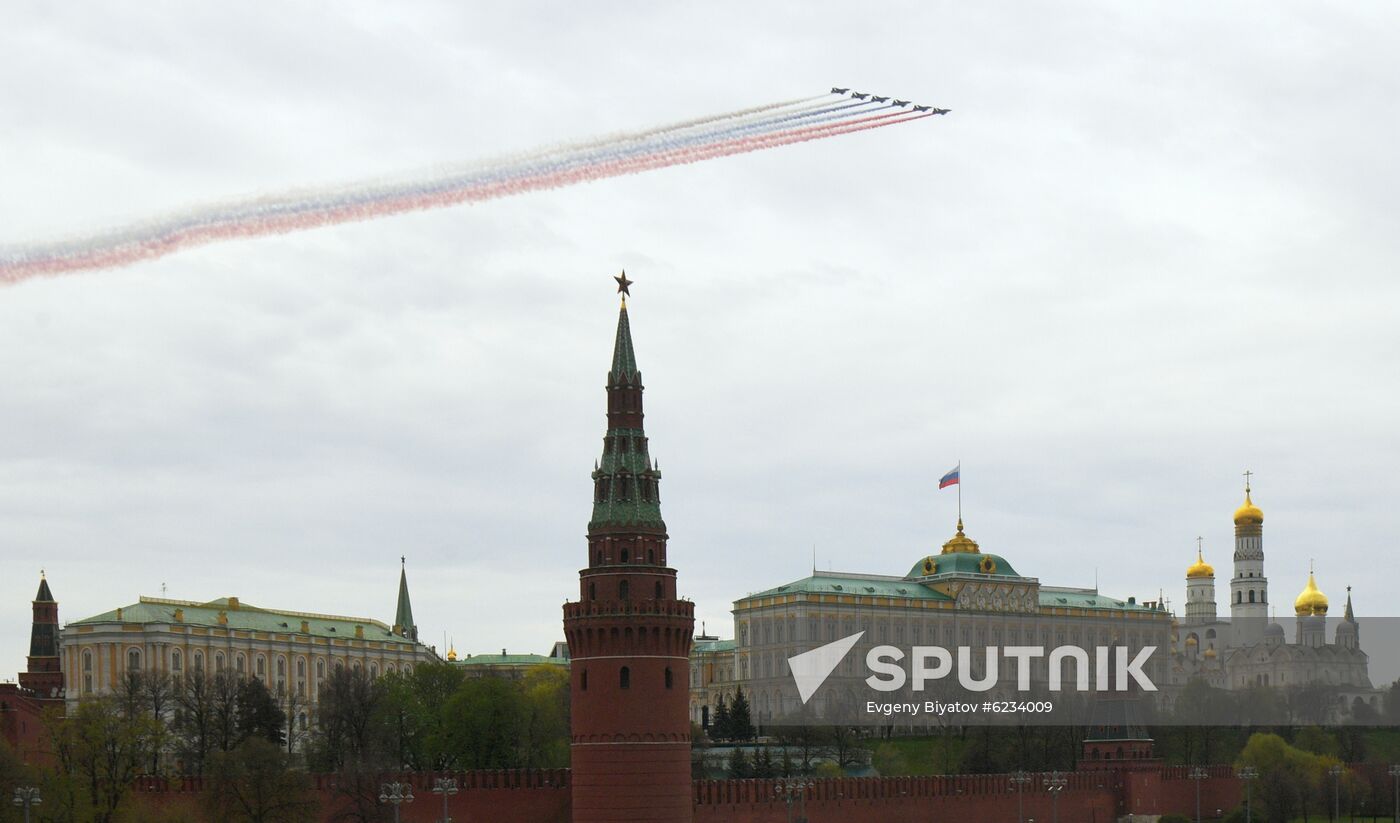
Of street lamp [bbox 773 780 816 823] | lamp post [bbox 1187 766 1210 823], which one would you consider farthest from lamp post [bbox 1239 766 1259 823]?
street lamp [bbox 773 780 816 823]

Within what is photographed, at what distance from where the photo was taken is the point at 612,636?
112 m

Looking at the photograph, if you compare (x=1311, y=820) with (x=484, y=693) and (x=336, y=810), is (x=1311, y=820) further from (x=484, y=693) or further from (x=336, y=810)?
(x=336, y=810)

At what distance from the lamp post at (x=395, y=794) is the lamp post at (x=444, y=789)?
134 centimetres

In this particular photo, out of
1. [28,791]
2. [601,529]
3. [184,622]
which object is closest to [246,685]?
[184,622]

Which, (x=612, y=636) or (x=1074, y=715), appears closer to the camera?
(x=612, y=636)

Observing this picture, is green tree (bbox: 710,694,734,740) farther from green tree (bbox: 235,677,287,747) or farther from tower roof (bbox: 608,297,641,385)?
tower roof (bbox: 608,297,641,385)

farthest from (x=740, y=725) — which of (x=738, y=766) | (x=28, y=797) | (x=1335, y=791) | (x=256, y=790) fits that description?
(x=28, y=797)

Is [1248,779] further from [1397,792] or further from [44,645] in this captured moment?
[44,645]

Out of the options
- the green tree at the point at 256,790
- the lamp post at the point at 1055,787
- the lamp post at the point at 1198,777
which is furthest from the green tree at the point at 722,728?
the green tree at the point at 256,790

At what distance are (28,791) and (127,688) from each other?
6162 cm

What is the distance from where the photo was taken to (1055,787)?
136 meters

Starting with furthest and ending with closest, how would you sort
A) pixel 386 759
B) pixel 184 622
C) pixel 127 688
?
pixel 184 622 < pixel 127 688 < pixel 386 759

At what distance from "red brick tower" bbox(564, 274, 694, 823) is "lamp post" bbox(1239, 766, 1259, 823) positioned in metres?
44.8

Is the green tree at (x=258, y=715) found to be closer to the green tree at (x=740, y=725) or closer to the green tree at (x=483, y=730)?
the green tree at (x=483, y=730)
